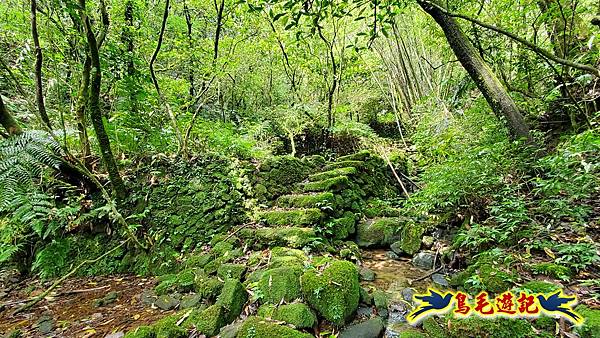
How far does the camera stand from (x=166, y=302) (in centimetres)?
294

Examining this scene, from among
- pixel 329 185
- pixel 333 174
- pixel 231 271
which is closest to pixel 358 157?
pixel 333 174

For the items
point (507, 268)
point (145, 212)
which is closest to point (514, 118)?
point (507, 268)

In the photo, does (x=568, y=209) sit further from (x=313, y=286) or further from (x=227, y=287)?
(x=227, y=287)

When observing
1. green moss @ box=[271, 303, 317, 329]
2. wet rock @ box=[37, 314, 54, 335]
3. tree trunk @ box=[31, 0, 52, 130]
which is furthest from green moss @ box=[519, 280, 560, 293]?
tree trunk @ box=[31, 0, 52, 130]

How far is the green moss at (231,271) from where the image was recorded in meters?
3.07

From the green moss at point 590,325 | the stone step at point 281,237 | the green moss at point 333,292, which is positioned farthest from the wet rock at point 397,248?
the green moss at point 590,325

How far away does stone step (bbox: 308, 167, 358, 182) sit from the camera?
17.9ft

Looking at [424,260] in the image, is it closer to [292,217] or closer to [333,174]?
[292,217]

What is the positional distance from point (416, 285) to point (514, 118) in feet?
7.28

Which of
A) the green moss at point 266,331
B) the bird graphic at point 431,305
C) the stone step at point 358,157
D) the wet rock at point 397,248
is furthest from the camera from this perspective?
the stone step at point 358,157

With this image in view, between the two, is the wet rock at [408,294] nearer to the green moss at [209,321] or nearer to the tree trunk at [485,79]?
the green moss at [209,321]

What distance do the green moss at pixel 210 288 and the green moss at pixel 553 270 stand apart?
8.75 ft

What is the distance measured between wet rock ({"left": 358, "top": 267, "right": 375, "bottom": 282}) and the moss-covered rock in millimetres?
922

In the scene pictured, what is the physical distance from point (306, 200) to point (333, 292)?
2.17m
